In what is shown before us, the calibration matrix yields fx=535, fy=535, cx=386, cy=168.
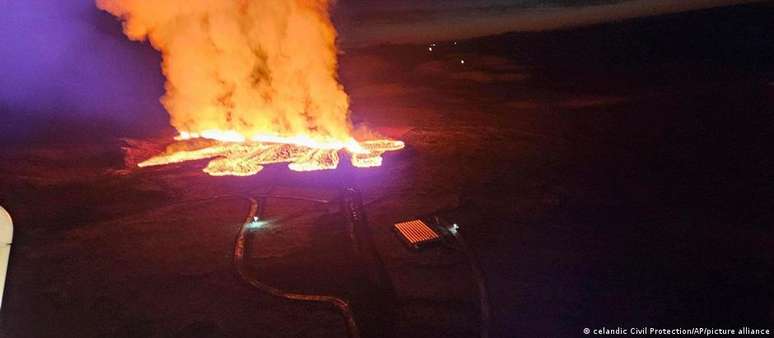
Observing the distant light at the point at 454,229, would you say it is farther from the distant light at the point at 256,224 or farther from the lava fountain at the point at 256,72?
the lava fountain at the point at 256,72

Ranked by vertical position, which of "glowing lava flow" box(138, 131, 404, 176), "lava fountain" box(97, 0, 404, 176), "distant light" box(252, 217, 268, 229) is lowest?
"distant light" box(252, 217, 268, 229)

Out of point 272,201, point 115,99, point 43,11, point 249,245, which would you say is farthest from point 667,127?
point 43,11

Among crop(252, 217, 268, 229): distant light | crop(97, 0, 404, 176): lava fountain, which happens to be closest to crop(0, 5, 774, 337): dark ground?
crop(252, 217, 268, 229): distant light

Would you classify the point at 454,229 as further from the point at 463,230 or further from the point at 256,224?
the point at 256,224

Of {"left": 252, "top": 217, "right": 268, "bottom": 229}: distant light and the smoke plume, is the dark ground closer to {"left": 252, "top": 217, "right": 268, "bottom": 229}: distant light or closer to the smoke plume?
{"left": 252, "top": 217, "right": 268, "bottom": 229}: distant light

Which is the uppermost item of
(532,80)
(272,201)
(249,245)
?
(532,80)

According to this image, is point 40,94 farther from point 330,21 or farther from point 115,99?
point 330,21
